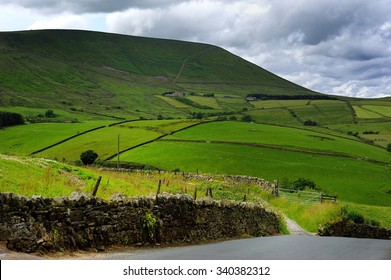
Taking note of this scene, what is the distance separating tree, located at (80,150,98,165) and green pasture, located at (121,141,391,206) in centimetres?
556

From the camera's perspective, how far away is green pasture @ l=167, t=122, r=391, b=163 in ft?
382

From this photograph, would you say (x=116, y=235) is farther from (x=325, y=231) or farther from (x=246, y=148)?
(x=246, y=148)

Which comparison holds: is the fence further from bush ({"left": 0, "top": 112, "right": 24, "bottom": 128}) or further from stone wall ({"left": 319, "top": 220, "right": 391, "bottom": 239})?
bush ({"left": 0, "top": 112, "right": 24, "bottom": 128})

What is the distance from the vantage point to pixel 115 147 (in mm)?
110938

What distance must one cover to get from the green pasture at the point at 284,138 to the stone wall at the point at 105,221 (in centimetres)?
9296

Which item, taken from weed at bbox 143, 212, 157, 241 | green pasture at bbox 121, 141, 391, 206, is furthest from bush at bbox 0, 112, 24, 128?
weed at bbox 143, 212, 157, 241

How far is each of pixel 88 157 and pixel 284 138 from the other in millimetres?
49442

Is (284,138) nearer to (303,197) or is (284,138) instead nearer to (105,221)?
(303,197)

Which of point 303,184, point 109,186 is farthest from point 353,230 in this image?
point 303,184

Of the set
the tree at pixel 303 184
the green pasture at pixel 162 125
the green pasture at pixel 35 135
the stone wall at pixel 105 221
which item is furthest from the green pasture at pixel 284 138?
the stone wall at pixel 105 221

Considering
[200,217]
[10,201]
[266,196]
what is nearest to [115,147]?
[266,196]

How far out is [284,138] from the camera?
415ft

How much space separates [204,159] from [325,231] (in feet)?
189

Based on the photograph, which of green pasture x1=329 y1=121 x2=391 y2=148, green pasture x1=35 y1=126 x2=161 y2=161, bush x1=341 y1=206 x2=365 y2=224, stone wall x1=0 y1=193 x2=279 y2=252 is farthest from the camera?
green pasture x1=329 y1=121 x2=391 y2=148
